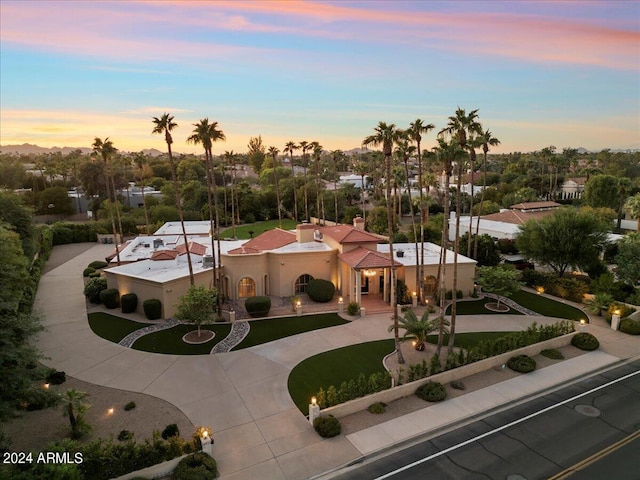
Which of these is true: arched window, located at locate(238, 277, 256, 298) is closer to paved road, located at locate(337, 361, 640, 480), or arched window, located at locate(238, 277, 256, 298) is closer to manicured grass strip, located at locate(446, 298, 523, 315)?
manicured grass strip, located at locate(446, 298, 523, 315)

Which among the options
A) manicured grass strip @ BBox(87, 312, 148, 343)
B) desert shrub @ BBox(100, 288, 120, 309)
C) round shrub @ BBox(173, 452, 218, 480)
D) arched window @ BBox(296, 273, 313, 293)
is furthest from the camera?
arched window @ BBox(296, 273, 313, 293)

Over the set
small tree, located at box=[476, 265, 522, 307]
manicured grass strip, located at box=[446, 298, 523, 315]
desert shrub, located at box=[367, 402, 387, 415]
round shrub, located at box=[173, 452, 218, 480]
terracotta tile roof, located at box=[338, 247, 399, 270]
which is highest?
terracotta tile roof, located at box=[338, 247, 399, 270]

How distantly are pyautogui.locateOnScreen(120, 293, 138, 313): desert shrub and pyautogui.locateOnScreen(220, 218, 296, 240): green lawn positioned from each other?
2968 centimetres

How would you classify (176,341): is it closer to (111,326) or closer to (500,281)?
(111,326)

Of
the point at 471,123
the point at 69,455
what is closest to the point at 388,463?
the point at 69,455

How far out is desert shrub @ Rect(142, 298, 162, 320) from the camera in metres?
27.4

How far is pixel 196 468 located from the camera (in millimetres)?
12945

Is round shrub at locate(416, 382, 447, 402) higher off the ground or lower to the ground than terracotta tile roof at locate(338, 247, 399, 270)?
lower

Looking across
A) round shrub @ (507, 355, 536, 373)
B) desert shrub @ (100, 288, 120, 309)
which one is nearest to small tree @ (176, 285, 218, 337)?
desert shrub @ (100, 288, 120, 309)

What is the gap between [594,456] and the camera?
1428 centimetres

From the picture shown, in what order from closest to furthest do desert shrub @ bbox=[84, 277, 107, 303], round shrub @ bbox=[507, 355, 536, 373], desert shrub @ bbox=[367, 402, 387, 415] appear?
desert shrub @ bbox=[367, 402, 387, 415]
round shrub @ bbox=[507, 355, 536, 373]
desert shrub @ bbox=[84, 277, 107, 303]

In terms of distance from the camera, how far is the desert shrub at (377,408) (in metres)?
17.0

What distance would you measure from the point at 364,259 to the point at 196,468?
62.7 feet

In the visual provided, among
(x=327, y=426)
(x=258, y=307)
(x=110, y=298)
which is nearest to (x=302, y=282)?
(x=258, y=307)
